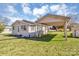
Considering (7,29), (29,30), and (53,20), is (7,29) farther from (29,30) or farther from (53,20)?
(53,20)

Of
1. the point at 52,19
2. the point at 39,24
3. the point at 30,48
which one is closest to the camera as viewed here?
the point at 30,48

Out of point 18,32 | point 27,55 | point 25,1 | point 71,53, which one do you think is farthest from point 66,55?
point 18,32

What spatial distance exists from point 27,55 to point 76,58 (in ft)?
4.16

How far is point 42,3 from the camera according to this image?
561cm

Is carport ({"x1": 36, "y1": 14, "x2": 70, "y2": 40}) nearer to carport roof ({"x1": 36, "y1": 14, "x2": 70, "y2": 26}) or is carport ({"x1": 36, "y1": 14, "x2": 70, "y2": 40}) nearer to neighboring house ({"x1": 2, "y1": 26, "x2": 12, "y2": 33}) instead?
carport roof ({"x1": 36, "y1": 14, "x2": 70, "y2": 26})

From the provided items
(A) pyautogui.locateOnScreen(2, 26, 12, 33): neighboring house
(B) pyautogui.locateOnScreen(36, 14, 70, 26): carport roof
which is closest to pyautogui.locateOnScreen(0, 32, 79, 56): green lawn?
(A) pyautogui.locateOnScreen(2, 26, 12, 33): neighboring house

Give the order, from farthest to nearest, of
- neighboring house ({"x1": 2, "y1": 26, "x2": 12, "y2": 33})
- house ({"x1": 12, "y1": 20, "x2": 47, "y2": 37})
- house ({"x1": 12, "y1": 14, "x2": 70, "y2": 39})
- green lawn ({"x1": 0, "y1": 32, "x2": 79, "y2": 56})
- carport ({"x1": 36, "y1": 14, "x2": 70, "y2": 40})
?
house ({"x1": 12, "y1": 20, "x2": 47, "y2": 37}) → house ({"x1": 12, "y1": 14, "x2": 70, "y2": 39}) → carport ({"x1": 36, "y1": 14, "x2": 70, "y2": 40}) → neighboring house ({"x1": 2, "y1": 26, "x2": 12, "y2": 33}) → green lawn ({"x1": 0, "y1": 32, "x2": 79, "y2": 56})

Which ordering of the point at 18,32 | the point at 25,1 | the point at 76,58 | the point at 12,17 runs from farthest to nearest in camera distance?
the point at 18,32 < the point at 12,17 < the point at 25,1 < the point at 76,58

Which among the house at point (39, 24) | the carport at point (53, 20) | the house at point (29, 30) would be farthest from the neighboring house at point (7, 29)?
the carport at point (53, 20)

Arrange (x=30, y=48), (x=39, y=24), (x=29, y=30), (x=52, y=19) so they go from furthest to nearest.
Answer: (x=29, y=30), (x=39, y=24), (x=52, y=19), (x=30, y=48)

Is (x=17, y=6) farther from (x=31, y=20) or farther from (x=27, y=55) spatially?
(x=27, y=55)

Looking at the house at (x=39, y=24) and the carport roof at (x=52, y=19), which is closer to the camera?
the carport roof at (x=52, y=19)

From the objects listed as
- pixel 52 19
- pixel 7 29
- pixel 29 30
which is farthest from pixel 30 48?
pixel 29 30

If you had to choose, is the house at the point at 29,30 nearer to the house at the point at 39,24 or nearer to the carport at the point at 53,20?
the house at the point at 39,24
